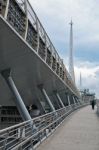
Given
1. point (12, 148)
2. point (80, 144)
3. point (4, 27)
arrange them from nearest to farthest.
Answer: point (12, 148) → point (4, 27) → point (80, 144)

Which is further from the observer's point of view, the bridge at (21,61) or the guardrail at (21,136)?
the bridge at (21,61)

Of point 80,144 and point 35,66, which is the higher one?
point 35,66

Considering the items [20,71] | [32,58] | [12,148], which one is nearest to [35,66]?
[20,71]

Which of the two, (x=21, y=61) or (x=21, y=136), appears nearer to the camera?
(x=21, y=136)

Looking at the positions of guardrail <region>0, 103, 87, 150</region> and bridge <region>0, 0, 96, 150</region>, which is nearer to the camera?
guardrail <region>0, 103, 87, 150</region>

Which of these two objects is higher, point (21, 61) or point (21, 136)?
point (21, 61)

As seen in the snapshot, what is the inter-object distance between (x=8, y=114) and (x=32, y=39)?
42.2m

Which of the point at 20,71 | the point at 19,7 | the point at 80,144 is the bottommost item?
the point at 80,144

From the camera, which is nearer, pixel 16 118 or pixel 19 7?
pixel 19 7

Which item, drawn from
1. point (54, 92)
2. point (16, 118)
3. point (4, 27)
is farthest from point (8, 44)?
point (16, 118)

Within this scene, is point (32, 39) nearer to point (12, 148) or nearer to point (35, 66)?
point (35, 66)

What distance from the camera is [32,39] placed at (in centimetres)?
1842

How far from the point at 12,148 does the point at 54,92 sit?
3313cm

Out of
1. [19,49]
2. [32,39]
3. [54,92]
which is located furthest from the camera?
[54,92]
